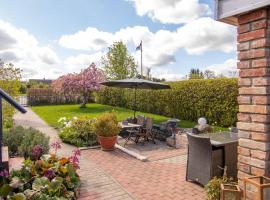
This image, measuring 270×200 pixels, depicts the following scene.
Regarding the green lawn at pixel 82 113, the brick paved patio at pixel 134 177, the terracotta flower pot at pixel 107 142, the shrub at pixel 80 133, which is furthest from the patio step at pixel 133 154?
the green lawn at pixel 82 113

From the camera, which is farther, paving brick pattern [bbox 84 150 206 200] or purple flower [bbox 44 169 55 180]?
paving brick pattern [bbox 84 150 206 200]

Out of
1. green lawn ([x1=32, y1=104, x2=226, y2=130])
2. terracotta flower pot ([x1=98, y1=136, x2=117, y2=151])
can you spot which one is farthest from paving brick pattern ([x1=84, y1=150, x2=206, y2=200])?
green lawn ([x1=32, y1=104, x2=226, y2=130])

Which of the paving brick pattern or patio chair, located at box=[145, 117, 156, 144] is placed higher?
patio chair, located at box=[145, 117, 156, 144]


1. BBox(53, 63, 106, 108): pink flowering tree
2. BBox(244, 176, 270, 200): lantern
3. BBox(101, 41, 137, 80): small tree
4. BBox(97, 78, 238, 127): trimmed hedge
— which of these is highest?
BBox(101, 41, 137, 80): small tree

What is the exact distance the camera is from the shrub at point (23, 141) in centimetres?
668

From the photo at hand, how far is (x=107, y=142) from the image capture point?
328 inches

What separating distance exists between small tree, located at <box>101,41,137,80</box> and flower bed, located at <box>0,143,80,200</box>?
26.7 m

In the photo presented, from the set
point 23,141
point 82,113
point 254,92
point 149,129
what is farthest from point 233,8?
point 82,113

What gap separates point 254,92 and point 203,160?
2.21 metres

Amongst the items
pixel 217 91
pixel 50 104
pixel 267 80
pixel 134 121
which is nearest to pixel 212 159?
pixel 267 80

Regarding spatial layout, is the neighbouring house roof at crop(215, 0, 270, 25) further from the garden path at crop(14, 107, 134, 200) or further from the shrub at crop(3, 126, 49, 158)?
the shrub at crop(3, 126, 49, 158)

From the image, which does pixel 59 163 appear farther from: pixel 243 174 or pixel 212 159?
pixel 243 174

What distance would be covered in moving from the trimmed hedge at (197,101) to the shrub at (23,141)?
8.03 m

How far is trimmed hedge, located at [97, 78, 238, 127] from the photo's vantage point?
12.1 meters
